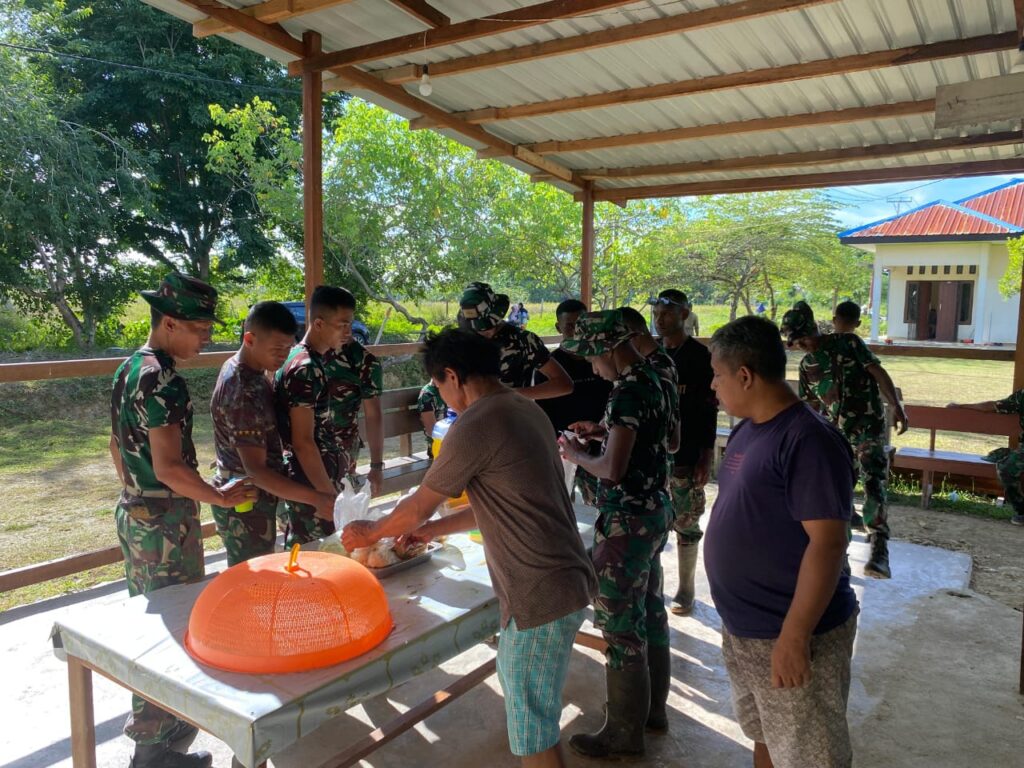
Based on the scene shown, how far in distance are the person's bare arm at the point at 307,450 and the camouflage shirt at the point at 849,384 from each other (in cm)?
392

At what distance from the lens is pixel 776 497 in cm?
185

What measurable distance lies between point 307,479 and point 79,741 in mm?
1166

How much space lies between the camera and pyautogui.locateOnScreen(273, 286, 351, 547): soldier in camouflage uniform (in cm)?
293

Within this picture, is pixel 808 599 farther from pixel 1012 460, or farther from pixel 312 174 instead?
pixel 1012 460

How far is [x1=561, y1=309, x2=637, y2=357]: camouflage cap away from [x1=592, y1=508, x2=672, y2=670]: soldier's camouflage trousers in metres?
0.61

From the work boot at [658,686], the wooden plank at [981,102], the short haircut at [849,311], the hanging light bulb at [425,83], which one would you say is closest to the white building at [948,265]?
the short haircut at [849,311]

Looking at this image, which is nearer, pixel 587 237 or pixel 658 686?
pixel 658 686

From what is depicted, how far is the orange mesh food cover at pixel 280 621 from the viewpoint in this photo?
174 centimetres

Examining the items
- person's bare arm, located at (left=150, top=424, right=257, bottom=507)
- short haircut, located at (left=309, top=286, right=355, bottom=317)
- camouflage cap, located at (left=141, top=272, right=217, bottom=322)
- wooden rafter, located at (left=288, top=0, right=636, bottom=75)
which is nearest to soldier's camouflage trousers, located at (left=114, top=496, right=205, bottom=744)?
person's bare arm, located at (left=150, top=424, right=257, bottom=507)

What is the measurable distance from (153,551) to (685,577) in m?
3.05

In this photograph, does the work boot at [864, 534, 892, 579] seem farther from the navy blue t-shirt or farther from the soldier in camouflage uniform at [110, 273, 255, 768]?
the soldier in camouflage uniform at [110, 273, 255, 768]

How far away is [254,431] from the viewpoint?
2.77 m

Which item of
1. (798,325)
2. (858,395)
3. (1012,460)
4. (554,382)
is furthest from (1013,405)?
(554,382)

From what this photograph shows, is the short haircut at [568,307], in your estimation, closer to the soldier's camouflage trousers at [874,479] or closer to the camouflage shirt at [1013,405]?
the soldier's camouflage trousers at [874,479]
